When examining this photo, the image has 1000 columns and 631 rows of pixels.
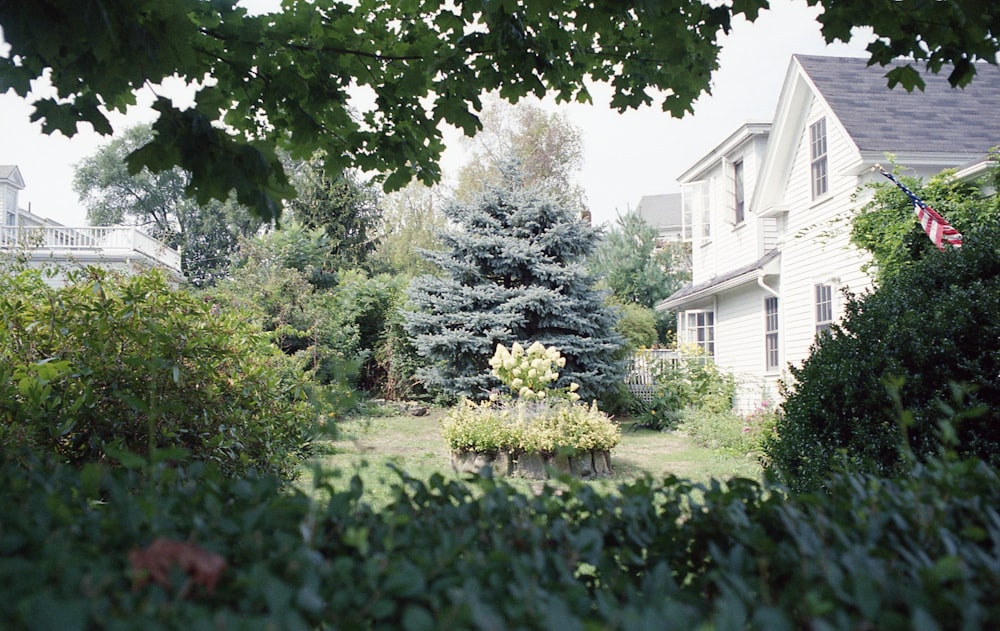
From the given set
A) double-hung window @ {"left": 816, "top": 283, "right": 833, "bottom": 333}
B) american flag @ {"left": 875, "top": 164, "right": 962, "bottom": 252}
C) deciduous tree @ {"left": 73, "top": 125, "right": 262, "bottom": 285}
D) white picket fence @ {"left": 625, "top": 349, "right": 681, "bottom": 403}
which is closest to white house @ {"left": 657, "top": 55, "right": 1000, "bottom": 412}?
double-hung window @ {"left": 816, "top": 283, "right": 833, "bottom": 333}

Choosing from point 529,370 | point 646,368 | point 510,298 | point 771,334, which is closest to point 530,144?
point 646,368

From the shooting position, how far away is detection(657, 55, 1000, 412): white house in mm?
10938

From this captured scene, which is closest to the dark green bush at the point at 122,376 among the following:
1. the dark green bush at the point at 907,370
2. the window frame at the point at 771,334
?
the dark green bush at the point at 907,370

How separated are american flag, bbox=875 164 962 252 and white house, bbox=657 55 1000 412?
33.3 inches

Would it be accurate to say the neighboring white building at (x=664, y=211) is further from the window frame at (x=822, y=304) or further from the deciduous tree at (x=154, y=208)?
the window frame at (x=822, y=304)

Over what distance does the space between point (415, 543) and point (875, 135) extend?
1167 cm

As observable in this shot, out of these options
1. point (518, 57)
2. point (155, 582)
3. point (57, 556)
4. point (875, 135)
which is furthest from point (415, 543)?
point (875, 135)

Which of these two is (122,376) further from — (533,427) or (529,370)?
(529,370)

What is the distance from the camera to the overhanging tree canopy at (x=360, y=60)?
2.79 meters

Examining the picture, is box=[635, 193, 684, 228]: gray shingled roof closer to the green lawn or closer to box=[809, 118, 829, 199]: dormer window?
box=[809, 118, 829, 199]: dormer window

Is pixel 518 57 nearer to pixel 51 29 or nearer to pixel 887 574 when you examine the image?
pixel 51 29

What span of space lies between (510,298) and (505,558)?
47.9 ft

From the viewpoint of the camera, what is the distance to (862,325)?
14.5 feet

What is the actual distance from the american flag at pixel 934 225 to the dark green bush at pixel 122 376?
284 inches
